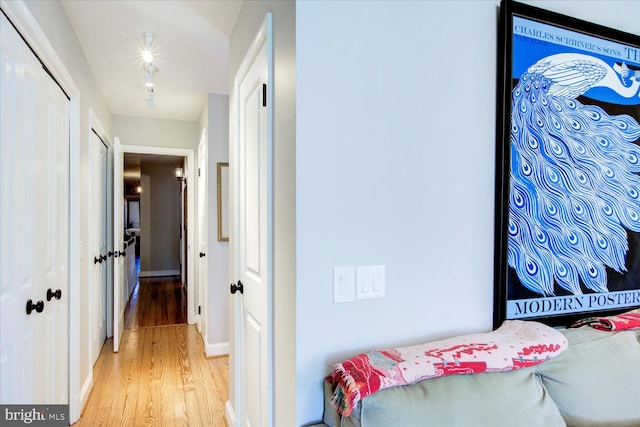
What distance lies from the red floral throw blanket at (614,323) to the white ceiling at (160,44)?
2.22 metres

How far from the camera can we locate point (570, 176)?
1.46 meters

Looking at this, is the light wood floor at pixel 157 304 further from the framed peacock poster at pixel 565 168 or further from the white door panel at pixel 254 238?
the framed peacock poster at pixel 565 168

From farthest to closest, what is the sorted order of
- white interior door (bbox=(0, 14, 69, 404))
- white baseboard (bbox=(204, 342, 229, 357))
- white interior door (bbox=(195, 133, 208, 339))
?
1. white interior door (bbox=(195, 133, 208, 339))
2. white baseboard (bbox=(204, 342, 229, 357))
3. white interior door (bbox=(0, 14, 69, 404))

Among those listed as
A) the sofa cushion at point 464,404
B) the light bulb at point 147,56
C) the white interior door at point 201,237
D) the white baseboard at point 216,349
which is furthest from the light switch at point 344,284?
the white interior door at point 201,237

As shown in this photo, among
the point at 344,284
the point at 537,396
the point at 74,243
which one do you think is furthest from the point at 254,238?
the point at 74,243

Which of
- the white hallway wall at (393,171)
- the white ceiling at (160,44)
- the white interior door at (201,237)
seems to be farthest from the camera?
the white interior door at (201,237)

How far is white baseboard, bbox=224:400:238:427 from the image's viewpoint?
6.57 feet

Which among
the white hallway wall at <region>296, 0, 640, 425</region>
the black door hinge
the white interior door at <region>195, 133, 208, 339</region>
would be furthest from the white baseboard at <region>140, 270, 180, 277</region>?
the white hallway wall at <region>296, 0, 640, 425</region>

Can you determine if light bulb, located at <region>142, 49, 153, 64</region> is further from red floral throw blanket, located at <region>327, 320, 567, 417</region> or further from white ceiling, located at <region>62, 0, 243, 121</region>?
red floral throw blanket, located at <region>327, 320, 567, 417</region>

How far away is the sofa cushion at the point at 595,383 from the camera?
110 cm

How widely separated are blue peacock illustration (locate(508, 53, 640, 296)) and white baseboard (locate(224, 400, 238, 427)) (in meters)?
1.73

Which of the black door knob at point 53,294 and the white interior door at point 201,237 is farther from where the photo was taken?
the white interior door at point 201,237

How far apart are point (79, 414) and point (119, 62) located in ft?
8.07

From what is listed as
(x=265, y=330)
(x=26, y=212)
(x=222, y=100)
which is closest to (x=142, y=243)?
(x=222, y=100)
